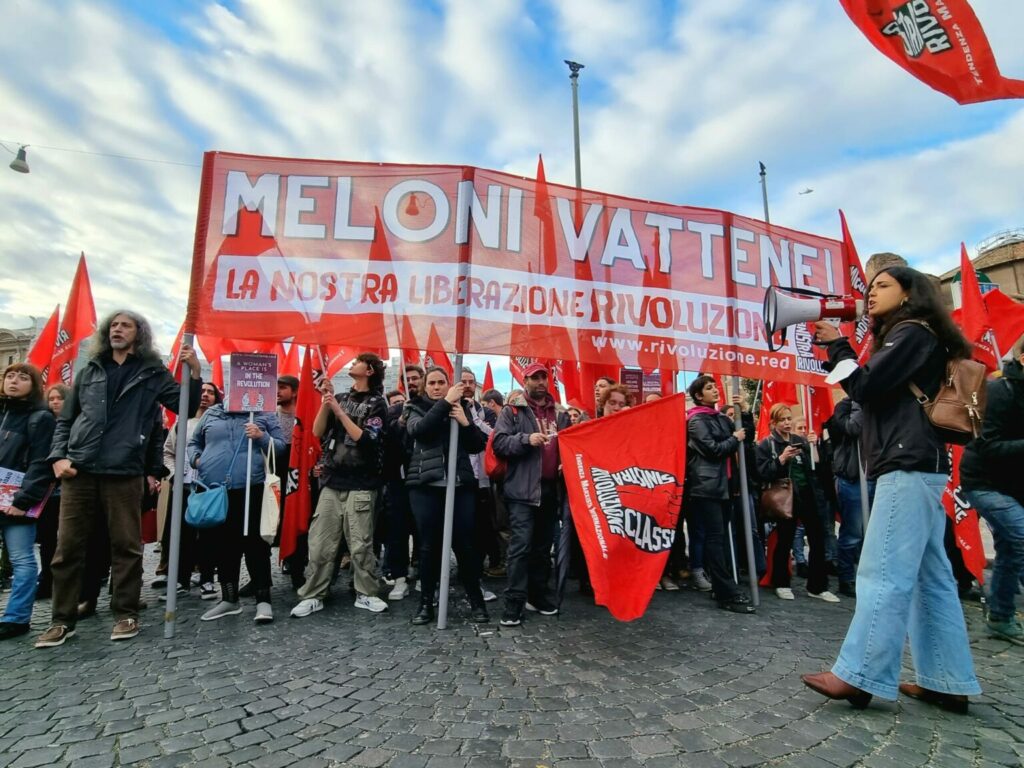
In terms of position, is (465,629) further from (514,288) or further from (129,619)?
(514,288)

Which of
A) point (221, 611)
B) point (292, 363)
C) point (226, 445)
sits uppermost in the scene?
point (292, 363)

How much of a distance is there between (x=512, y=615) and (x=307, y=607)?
1791 millimetres

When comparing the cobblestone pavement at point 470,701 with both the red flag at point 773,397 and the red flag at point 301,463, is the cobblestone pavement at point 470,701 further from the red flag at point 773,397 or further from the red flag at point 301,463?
the red flag at point 773,397

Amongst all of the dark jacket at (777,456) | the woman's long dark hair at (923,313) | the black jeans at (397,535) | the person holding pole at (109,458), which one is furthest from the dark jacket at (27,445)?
the dark jacket at (777,456)

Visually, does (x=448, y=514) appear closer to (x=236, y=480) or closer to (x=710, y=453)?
(x=236, y=480)

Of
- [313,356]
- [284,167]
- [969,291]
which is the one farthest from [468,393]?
[969,291]

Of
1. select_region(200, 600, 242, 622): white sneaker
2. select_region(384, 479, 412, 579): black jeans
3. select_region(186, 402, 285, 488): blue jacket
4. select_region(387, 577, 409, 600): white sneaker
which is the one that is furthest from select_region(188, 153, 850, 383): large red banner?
select_region(387, 577, 409, 600): white sneaker

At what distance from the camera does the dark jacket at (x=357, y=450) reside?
16.2 feet

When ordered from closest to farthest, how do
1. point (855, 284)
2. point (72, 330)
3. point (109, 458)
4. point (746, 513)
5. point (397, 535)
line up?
point (109, 458) → point (746, 513) → point (397, 535) → point (855, 284) → point (72, 330)

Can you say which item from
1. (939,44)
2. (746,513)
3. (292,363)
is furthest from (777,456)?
(292,363)

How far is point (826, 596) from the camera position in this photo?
5426 mm

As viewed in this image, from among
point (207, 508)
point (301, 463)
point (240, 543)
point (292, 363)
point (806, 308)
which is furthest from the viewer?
point (292, 363)

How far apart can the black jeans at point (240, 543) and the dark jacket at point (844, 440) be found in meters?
5.43

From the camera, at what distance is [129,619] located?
419cm
